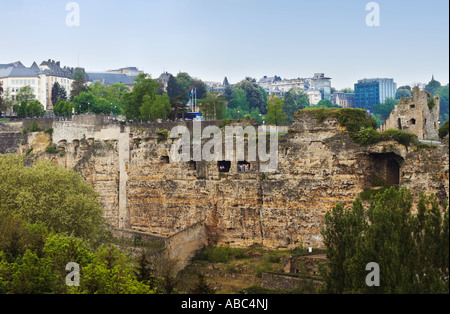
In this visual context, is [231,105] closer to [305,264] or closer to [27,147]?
[27,147]

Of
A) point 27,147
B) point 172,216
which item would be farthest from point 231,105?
point 172,216

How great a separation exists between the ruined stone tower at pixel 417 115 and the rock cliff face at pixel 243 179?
310 cm

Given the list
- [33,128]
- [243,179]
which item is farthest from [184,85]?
[243,179]

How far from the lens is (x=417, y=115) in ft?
122

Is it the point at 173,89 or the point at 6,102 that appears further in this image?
the point at 173,89

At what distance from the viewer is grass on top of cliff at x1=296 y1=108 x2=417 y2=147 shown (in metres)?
34.0

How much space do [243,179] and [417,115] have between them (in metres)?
12.5

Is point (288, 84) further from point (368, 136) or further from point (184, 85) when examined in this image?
point (368, 136)

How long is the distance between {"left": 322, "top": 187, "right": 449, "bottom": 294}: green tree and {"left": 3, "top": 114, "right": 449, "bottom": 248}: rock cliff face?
11.5 metres

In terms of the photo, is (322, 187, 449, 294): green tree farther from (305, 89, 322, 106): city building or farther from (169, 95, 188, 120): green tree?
(305, 89, 322, 106): city building

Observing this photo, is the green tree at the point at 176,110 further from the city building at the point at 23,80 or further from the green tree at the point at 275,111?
the city building at the point at 23,80

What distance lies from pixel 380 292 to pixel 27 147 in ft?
132

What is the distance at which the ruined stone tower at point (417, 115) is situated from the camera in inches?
1462

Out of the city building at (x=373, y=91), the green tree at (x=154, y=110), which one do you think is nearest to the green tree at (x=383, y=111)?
the city building at (x=373, y=91)
